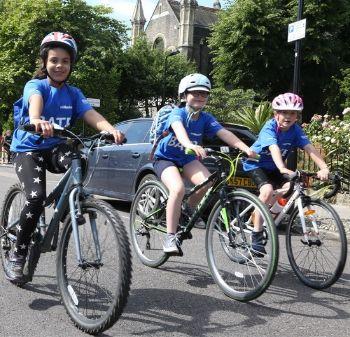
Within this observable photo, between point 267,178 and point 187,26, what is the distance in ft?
210

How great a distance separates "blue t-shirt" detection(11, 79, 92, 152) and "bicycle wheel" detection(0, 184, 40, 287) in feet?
1.46

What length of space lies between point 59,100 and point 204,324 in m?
1.91

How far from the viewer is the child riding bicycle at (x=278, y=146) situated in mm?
5219

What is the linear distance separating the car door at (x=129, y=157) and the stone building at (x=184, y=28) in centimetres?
5718

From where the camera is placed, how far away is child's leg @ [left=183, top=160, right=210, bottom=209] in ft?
16.1

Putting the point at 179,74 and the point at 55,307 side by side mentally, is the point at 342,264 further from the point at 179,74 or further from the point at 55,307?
the point at 179,74

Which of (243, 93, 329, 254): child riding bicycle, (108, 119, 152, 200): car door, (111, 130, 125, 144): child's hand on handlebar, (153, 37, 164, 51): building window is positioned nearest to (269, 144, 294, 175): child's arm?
(243, 93, 329, 254): child riding bicycle

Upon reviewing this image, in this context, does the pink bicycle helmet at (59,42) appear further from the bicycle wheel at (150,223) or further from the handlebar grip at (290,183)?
the handlebar grip at (290,183)

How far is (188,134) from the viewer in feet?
16.3

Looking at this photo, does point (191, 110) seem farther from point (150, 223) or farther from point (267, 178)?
point (150, 223)

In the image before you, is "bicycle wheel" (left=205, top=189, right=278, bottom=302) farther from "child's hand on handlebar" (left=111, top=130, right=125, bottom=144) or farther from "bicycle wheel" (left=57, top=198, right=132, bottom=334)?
"bicycle wheel" (left=57, top=198, right=132, bottom=334)

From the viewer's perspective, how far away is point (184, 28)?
67000 millimetres

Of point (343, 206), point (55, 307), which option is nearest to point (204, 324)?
point (55, 307)

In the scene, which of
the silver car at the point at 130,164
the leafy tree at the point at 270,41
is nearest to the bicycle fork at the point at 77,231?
the silver car at the point at 130,164
